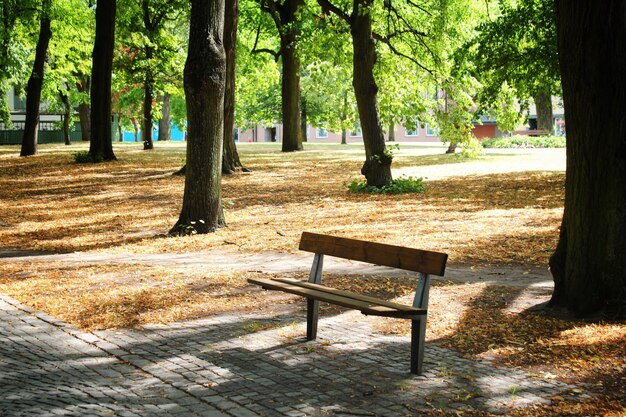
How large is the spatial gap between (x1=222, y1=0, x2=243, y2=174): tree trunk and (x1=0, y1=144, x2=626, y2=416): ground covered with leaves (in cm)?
87

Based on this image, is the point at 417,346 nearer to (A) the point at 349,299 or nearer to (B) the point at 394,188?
(A) the point at 349,299

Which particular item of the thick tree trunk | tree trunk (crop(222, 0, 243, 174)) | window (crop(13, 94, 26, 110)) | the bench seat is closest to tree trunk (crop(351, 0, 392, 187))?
tree trunk (crop(222, 0, 243, 174))

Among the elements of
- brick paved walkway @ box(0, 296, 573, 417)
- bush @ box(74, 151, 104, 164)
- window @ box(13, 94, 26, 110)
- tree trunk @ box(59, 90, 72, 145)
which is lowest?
brick paved walkway @ box(0, 296, 573, 417)

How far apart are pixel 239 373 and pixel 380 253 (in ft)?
4.80

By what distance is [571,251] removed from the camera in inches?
321

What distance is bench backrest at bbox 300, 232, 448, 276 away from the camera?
20.8 feet

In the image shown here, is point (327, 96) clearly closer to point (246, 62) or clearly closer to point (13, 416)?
point (246, 62)

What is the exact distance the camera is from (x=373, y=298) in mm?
6863

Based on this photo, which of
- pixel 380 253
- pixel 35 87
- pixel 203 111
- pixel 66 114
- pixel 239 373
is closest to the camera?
pixel 239 373

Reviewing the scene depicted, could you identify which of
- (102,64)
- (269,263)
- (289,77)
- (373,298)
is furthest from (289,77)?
(373,298)

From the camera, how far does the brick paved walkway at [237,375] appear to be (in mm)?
5668

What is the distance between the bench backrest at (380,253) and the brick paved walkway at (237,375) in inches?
29.7

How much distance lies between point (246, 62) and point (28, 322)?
3879 cm

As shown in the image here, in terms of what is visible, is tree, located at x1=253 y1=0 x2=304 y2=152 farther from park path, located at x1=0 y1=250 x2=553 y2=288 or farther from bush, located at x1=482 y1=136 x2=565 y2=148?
park path, located at x1=0 y1=250 x2=553 y2=288
